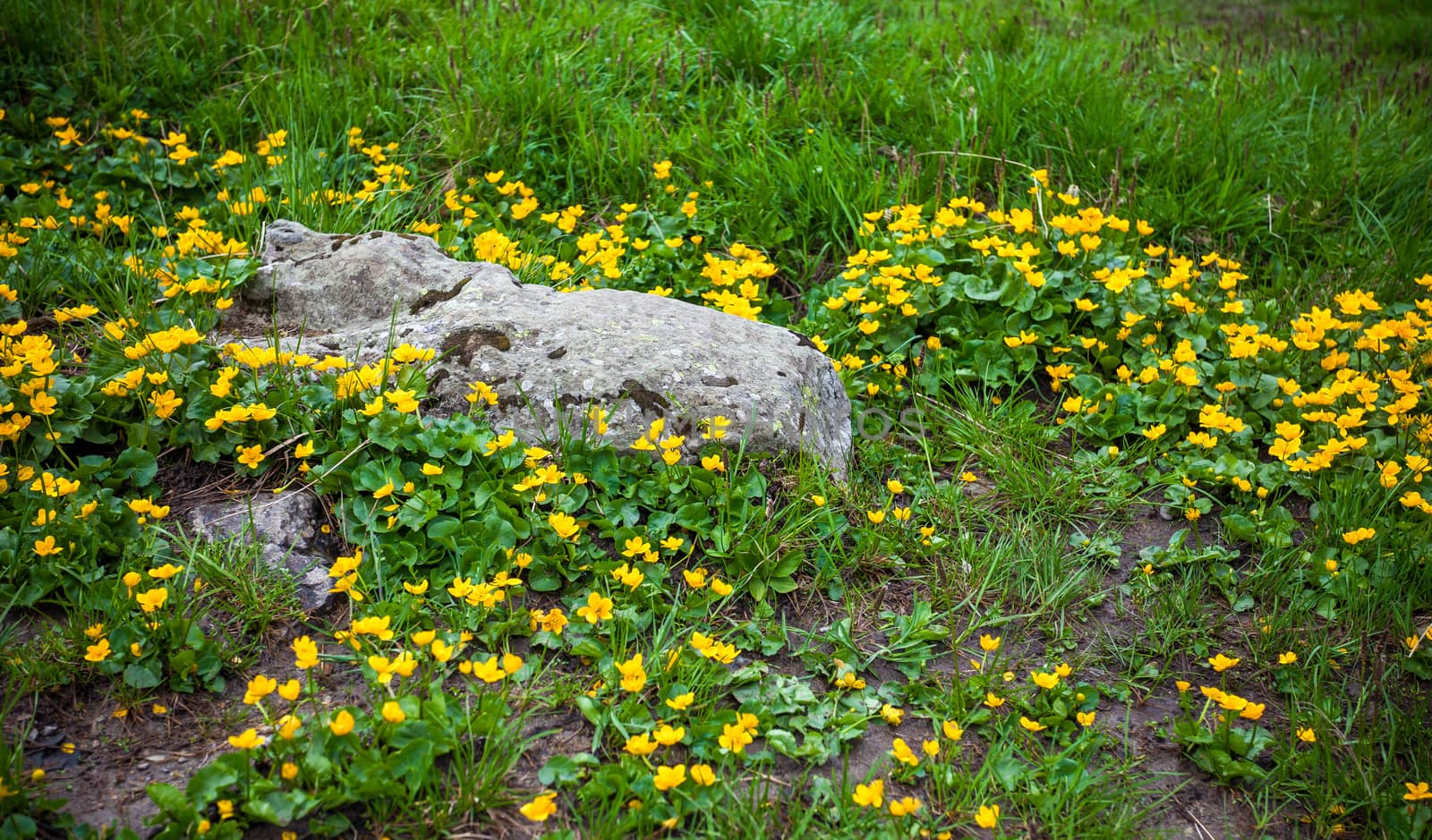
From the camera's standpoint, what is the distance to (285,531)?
8.50 feet

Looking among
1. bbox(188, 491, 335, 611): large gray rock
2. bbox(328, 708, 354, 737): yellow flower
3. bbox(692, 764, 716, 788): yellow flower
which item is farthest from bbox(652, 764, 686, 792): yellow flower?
bbox(188, 491, 335, 611): large gray rock

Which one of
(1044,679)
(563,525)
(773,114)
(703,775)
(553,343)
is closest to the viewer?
(703,775)

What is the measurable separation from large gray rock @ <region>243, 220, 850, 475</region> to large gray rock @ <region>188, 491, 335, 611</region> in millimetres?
505

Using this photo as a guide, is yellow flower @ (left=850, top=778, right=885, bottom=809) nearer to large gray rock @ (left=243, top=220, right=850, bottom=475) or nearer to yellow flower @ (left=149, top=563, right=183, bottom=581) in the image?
large gray rock @ (left=243, top=220, right=850, bottom=475)

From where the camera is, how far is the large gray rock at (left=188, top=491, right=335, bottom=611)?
2510 millimetres

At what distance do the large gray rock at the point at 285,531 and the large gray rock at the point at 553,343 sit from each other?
1.66 ft

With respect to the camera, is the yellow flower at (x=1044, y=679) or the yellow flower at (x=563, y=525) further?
the yellow flower at (x=563, y=525)

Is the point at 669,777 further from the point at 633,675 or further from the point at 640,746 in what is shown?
the point at 633,675

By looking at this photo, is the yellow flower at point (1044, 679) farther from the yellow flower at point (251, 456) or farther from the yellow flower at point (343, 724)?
the yellow flower at point (251, 456)

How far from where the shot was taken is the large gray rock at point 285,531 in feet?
8.23

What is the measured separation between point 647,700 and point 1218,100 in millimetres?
4502

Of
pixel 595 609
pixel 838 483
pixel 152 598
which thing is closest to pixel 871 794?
pixel 595 609

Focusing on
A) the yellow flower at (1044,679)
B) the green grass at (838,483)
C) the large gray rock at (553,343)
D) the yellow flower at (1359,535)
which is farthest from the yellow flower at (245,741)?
the yellow flower at (1359,535)

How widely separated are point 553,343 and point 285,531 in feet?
3.06
